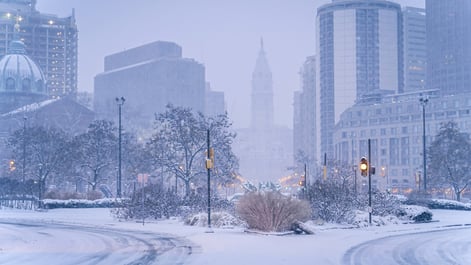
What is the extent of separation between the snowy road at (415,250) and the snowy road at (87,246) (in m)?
6.50

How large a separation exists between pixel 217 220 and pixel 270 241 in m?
9.10

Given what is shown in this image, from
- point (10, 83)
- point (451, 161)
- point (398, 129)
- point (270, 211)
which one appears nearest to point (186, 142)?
point (451, 161)

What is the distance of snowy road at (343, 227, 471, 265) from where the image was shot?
2347cm

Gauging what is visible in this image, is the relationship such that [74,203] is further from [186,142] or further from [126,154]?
[126,154]

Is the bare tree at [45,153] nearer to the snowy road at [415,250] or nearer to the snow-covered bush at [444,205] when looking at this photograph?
the snow-covered bush at [444,205]

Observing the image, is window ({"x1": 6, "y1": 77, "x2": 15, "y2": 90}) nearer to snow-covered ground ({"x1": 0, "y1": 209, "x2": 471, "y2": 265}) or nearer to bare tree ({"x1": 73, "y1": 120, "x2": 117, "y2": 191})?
bare tree ({"x1": 73, "y1": 120, "x2": 117, "y2": 191})

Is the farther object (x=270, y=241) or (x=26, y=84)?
(x=26, y=84)

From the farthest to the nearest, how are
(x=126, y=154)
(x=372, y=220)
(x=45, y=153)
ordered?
(x=126, y=154) → (x=45, y=153) → (x=372, y=220)

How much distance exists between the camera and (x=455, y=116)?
15688 centimetres

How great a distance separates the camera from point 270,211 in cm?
3281

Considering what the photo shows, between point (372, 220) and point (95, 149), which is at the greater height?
point (95, 149)

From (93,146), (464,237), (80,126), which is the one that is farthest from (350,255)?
(80,126)

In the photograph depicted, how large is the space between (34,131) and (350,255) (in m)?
72.7

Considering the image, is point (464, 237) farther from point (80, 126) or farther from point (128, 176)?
point (80, 126)
